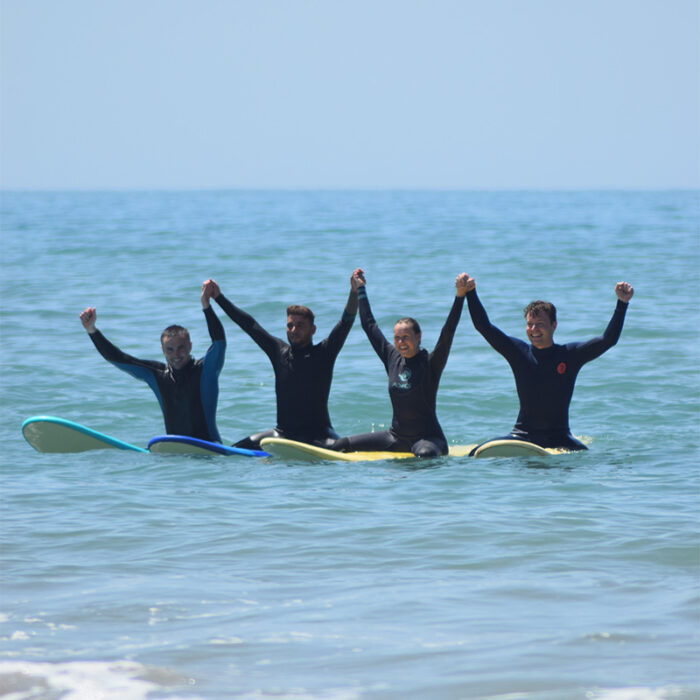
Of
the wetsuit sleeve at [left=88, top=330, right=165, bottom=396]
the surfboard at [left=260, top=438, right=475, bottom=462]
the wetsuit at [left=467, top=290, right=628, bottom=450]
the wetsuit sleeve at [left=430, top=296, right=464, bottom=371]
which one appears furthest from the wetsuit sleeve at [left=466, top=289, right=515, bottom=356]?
the wetsuit sleeve at [left=88, top=330, right=165, bottom=396]

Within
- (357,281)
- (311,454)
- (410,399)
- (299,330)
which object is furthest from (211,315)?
(410,399)

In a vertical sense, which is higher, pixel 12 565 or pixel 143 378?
pixel 143 378

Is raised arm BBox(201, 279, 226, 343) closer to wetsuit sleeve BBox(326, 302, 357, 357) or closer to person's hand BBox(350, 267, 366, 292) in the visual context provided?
wetsuit sleeve BBox(326, 302, 357, 357)

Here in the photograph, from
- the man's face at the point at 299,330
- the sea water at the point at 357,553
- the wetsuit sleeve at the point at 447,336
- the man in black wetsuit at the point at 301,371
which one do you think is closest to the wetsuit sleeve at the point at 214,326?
the man in black wetsuit at the point at 301,371

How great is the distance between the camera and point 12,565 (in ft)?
20.6

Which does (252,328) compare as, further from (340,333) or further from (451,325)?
(451,325)

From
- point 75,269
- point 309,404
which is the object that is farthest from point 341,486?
point 75,269

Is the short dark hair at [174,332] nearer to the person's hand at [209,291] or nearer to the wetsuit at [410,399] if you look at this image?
the person's hand at [209,291]

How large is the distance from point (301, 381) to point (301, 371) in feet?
0.27

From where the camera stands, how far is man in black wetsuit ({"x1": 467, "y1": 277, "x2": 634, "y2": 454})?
332 inches

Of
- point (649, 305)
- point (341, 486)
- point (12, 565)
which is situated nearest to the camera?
point (12, 565)

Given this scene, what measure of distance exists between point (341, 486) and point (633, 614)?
3.10m

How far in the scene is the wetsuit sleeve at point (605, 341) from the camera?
27.1 ft

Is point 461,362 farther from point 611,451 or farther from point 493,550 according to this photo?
point 493,550
